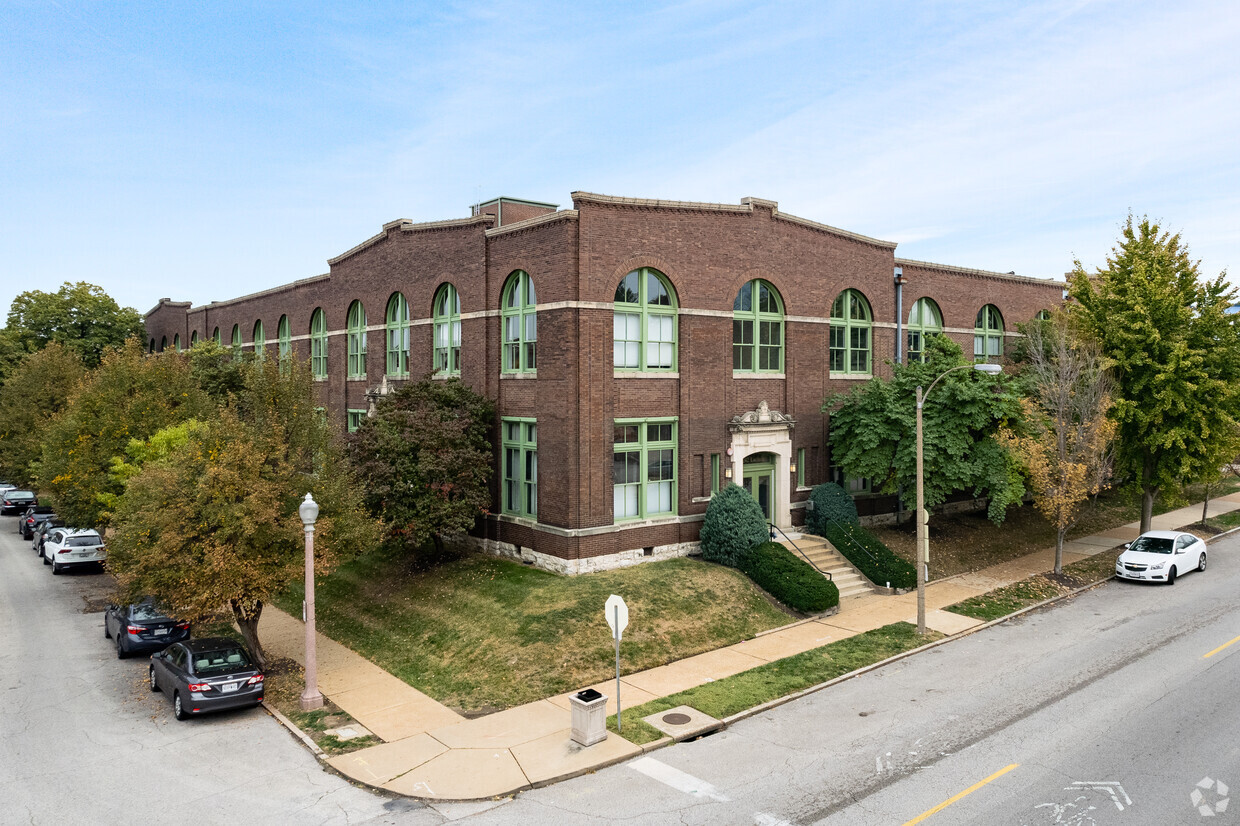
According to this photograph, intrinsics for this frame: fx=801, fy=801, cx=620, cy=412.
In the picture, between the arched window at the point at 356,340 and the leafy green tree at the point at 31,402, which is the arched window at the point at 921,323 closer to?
the arched window at the point at 356,340

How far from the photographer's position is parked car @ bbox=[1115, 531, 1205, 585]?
82.8 feet

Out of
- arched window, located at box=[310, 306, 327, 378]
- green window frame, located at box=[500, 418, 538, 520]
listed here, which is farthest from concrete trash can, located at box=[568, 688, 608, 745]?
arched window, located at box=[310, 306, 327, 378]

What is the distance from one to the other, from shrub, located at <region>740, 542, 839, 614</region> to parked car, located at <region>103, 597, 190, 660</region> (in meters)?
15.6

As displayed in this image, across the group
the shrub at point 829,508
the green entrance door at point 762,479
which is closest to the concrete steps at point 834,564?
the shrub at point 829,508

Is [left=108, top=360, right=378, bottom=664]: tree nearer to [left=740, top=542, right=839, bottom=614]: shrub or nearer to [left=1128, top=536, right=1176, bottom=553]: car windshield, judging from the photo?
[left=740, top=542, right=839, bottom=614]: shrub

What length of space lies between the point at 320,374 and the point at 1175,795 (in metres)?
37.0

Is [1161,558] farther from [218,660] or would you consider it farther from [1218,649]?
[218,660]

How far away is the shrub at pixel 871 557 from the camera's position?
82.3ft

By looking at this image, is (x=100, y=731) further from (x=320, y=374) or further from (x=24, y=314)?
(x=24, y=314)

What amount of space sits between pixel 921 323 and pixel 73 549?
35.8 meters

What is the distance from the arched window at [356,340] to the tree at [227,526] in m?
15.3

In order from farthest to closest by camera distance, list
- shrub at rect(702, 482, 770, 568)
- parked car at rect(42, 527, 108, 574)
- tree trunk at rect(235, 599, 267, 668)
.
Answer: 1. parked car at rect(42, 527, 108, 574)
2. shrub at rect(702, 482, 770, 568)
3. tree trunk at rect(235, 599, 267, 668)

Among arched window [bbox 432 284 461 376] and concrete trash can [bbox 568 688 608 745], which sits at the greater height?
arched window [bbox 432 284 461 376]

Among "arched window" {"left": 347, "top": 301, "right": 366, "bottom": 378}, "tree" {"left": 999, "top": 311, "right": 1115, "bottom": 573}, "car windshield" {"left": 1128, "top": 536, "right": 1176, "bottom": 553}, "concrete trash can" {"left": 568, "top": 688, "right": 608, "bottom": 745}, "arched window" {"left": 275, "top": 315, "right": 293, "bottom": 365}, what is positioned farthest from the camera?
"arched window" {"left": 275, "top": 315, "right": 293, "bottom": 365}
